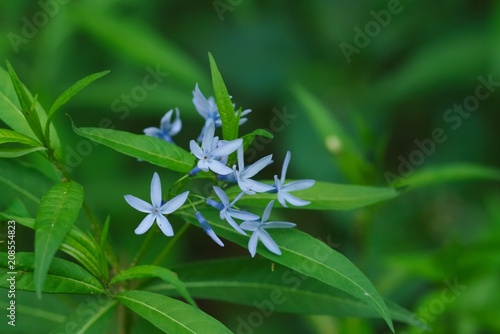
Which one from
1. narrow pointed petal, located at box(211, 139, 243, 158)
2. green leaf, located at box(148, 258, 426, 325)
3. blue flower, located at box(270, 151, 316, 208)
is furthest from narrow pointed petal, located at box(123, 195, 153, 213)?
green leaf, located at box(148, 258, 426, 325)

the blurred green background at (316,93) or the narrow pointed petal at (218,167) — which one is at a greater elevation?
the narrow pointed petal at (218,167)

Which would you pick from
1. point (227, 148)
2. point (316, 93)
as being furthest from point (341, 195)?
point (316, 93)

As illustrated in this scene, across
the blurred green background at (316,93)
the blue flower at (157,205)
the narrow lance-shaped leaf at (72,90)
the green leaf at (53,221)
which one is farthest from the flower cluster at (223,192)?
the blurred green background at (316,93)

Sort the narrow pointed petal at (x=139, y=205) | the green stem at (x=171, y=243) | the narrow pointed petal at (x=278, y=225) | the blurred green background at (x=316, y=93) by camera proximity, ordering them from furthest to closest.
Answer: the blurred green background at (x=316, y=93) → the green stem at (x=171, y=243) → the narrow pointed petal at (x=278, y=225) → the narrow pointed petal at (x=139, y=205)

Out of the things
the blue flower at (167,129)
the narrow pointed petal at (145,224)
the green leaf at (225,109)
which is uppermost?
the green leaf at (225,109)

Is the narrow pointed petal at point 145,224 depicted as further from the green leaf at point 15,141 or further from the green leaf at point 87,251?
the green leaf at point 15,141

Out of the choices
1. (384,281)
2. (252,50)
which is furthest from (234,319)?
(252,50)

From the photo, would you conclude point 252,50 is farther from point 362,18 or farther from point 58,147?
point 58,147
